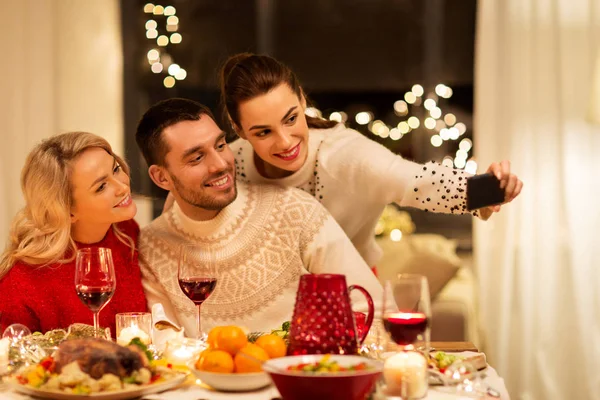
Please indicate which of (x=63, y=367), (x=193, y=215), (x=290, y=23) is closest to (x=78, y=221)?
(x=193, y=215)

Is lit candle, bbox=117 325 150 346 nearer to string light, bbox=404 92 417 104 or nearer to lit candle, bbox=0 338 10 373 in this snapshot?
lit candle, bbox=0 338 10 373

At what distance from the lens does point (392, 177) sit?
239 centimetres

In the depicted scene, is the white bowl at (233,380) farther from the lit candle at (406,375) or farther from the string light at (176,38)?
the string light at (176,38)

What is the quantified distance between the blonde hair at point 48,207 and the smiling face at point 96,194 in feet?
0.07

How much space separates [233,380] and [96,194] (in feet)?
3.36

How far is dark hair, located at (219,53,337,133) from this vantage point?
2.35m

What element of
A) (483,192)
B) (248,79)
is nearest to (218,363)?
(483,192)

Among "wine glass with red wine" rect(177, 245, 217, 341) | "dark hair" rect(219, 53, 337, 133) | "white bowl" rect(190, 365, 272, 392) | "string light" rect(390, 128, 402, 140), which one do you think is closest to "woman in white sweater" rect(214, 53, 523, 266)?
"dark hair" rect(219, 53, 337, 133)

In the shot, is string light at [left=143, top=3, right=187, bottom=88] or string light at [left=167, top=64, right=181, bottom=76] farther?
string light at [left=167, top=64, right=181, bottom=76]

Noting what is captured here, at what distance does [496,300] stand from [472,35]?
272 centimetres

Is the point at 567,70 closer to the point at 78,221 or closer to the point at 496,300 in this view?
the point at 496,300

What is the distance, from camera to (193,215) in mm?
2340

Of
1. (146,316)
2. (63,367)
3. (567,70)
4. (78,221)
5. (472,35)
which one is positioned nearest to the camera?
(63,367)

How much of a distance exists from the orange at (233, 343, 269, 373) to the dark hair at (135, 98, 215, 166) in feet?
3.34
